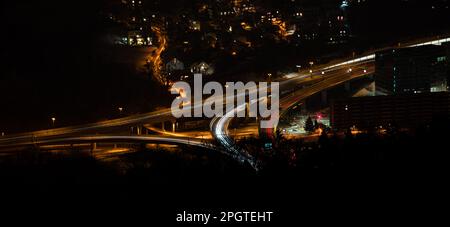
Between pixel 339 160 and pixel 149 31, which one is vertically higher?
pixel 149 31

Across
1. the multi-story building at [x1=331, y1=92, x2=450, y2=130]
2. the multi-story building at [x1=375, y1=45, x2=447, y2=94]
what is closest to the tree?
the multi-story building at [x1=331, y1=92, x2=450, y2=130]

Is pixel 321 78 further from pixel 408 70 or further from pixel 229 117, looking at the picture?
pixel 229 117

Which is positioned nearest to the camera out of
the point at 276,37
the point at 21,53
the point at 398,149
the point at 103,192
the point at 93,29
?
the point at 103,192

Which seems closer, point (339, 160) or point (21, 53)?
point (339, 160)

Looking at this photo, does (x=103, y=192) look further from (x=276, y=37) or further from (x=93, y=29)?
(x=276, y=37)

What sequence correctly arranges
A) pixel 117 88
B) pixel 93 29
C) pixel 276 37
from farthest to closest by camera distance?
pixel 276 37 → pixel 93 29 → pixel 117 88

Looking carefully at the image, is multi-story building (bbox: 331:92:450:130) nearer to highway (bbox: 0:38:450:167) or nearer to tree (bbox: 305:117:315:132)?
tree (bbox: 305:117:315:132)

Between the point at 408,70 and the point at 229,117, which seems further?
the point at 408,70

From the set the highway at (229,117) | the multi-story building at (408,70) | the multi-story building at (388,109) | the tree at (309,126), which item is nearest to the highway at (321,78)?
the highway at (229,117)

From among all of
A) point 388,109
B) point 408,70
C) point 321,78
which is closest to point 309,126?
point 388,109

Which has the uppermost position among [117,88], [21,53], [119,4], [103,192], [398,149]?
[119,4]

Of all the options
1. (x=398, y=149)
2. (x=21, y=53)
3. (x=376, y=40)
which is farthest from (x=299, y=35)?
(x=398, y=149)
